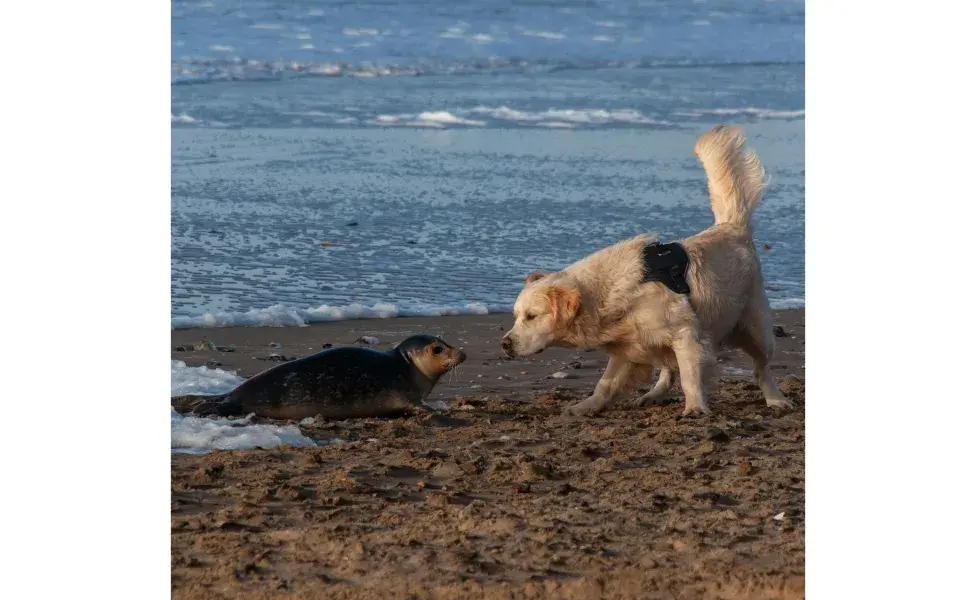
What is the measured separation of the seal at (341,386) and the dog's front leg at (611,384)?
30.6 inches

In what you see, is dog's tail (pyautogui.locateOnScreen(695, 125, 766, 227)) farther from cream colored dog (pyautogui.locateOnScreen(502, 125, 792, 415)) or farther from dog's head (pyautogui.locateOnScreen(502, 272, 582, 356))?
dog's head (pyautogui.locateOnScreen(502, 272, 582, 356))

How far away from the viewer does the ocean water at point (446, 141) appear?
10539 mm

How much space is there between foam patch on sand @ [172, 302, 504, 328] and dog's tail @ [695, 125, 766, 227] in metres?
2.64

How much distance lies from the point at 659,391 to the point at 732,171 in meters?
1.32

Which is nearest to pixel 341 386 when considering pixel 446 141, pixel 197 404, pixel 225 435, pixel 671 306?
pixel 197 404

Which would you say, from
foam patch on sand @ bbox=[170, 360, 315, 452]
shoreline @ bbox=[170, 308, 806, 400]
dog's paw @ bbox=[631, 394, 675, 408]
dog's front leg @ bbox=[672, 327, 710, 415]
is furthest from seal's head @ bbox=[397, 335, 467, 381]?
dog's front leg @ bbox=[672, 327, 710, 415]

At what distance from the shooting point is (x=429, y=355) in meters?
7.10

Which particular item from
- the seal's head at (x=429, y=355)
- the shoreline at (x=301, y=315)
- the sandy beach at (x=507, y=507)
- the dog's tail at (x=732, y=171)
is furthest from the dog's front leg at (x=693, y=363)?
the shoreline at (x=301, y=315)

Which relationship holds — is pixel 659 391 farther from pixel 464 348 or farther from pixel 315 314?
pixel 315 314

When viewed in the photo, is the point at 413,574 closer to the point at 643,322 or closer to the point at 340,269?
the point at 643,322

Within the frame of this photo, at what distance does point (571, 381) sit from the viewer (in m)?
8.07
